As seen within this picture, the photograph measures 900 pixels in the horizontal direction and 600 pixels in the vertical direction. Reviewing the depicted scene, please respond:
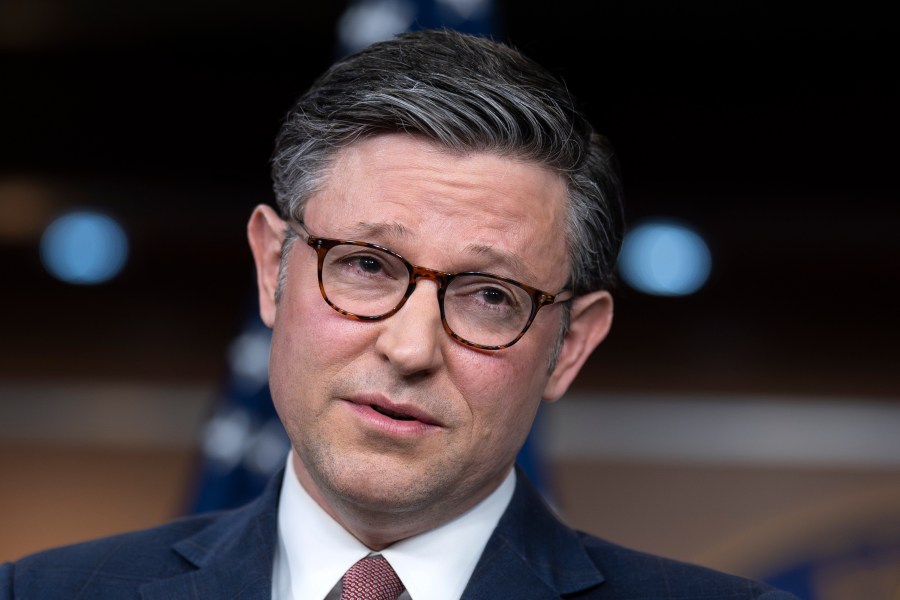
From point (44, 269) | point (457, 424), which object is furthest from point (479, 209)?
point (44, 269)

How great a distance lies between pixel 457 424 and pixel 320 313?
240 mm

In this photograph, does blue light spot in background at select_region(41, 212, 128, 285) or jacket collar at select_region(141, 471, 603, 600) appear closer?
jacket collar at select_region(141, 471, 603, 600)

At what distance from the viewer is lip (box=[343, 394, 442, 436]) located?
153 centimetres

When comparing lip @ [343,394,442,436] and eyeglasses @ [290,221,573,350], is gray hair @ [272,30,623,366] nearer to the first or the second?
eyeglasses @ [290,221,573,350]

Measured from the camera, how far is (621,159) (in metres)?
5.04

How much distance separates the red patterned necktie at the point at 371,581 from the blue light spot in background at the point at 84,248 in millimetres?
4183

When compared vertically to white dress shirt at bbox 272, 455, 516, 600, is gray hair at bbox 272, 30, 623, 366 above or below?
above

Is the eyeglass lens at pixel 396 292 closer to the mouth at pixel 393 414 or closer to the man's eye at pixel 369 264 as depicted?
the man's eye at pixel 369 264

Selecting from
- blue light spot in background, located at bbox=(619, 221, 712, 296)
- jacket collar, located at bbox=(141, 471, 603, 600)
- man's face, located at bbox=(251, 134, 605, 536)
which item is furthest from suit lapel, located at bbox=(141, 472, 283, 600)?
blue light spot in background, located at bbox=(619, 221, 712, 296)

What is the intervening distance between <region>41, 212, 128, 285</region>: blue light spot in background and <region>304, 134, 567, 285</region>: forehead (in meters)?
4.07

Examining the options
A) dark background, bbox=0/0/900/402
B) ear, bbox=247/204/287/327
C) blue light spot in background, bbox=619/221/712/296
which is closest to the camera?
ear, bbox=247/204/287/327

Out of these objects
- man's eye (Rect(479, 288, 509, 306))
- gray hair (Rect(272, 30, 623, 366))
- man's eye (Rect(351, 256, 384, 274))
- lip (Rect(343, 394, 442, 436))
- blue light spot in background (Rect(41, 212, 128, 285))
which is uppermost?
gray hair (Rect(272, 30, 623, 366))

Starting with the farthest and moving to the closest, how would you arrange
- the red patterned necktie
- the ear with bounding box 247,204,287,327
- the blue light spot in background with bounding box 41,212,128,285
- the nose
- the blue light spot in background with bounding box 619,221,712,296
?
the blue light spot in background with bounding box 41,212,128,285
the blue light spot in background with bounding box 619,221,712,296
the ear with bounding box 247,204,287,327
the red patterned necktie
the nose

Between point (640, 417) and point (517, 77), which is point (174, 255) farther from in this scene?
point (517, 77)
